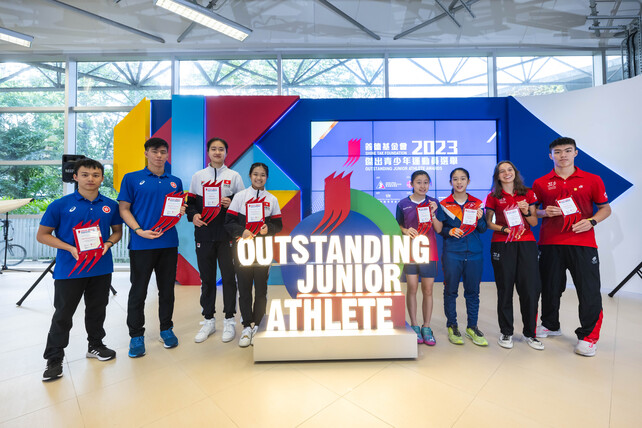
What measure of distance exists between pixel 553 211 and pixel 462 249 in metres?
0.78

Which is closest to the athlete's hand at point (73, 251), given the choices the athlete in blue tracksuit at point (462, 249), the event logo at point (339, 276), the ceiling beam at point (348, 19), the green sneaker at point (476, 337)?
the event logo at point (339, 276)

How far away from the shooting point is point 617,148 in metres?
3.92

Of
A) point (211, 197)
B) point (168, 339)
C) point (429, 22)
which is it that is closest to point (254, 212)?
point (211, 197)

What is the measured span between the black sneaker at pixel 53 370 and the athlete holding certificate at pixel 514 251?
344cm

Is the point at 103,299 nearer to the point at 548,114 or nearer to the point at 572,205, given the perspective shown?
the point at 572,205

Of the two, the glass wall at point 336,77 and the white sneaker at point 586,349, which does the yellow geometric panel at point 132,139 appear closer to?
the glass wall at point 336,77

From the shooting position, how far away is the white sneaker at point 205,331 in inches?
96.0

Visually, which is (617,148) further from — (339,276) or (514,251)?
(339,276)

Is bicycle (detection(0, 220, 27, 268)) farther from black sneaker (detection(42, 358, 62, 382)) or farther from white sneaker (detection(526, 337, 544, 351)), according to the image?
white sneaker (detection(526, 337, 544, 351))

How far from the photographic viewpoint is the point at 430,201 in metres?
2.38

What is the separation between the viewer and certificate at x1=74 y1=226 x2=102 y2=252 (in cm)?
183

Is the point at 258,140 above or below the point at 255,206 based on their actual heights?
above

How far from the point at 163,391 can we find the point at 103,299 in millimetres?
916

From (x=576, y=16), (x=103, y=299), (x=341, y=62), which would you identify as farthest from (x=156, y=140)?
(x=576, y=16)
